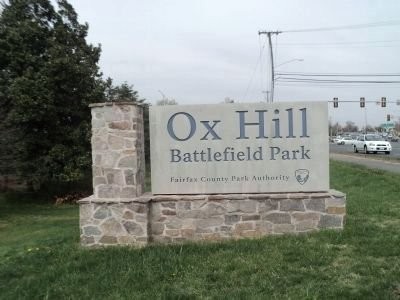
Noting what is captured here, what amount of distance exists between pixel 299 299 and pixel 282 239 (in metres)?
2.51

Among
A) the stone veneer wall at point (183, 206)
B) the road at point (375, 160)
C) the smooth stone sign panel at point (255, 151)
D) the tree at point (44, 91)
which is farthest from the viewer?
the road at point (375, 160)

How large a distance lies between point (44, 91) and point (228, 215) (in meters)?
13.5

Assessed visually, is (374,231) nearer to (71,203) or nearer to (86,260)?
(86,260)

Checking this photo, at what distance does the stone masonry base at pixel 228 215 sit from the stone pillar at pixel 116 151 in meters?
0.28

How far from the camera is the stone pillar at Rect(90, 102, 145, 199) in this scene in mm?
8125

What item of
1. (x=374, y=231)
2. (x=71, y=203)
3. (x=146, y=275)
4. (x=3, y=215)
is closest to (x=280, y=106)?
(x=374, y=231)

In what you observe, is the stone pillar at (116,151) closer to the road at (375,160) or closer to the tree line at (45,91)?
the tree line at (45,91)

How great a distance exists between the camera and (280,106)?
8.36 meters

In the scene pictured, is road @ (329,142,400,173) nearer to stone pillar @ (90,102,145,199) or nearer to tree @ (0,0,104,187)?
tree @ (0,0,104,187)

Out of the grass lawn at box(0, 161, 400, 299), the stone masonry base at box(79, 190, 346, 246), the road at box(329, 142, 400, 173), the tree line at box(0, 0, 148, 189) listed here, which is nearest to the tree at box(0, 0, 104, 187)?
the tree line at box(0, 0, 148, 189)

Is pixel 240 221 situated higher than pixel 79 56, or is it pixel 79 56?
pixel 79 56

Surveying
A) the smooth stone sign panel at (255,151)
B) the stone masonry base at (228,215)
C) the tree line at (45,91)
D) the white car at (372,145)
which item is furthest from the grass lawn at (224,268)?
the white car at (372,145)

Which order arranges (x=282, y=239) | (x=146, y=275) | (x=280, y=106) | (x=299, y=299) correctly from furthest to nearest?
1. (x=280, y=106)
2. (x=282, y=239)
3. (x=146, y=275)
4. (x=299, y=299)

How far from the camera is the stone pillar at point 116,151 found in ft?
26.7
